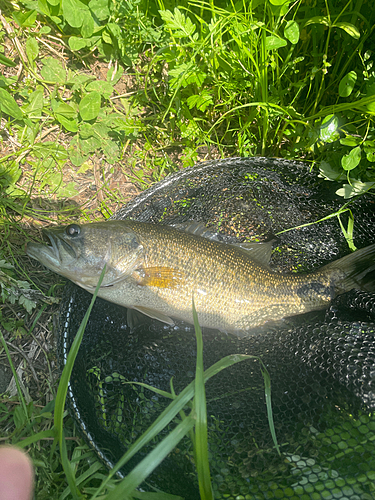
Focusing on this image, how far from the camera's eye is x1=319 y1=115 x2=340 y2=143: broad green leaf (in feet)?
8.42

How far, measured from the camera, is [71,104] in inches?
136

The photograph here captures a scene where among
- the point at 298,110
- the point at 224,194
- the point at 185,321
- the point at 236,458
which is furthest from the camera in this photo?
the point at 298,110

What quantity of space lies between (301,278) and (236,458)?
1.28m

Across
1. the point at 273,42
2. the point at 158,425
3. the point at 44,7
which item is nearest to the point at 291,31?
the point at 273,42

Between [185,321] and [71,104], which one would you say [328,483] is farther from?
[71,104]

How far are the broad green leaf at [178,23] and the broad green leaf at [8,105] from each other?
163 centimetres

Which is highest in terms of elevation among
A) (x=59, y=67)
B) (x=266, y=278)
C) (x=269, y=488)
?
(x=59, y=67)

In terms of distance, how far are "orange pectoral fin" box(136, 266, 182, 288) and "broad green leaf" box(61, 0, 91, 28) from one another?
264 cm

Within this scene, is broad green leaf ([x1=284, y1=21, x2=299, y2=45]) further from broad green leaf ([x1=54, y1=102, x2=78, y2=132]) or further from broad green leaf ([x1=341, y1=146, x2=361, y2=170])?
broad green leaf ([x1=54, y1=102, x2=78, y2=132])

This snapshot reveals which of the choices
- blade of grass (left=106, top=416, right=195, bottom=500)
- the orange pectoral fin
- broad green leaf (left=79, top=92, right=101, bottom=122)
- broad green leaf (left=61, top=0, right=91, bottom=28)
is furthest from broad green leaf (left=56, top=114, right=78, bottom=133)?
blade of grass (left=106, top=416, right=195, bottom=500)

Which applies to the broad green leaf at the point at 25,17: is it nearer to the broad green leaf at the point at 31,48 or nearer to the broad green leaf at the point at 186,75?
the broad green leaf at the point at 31,48

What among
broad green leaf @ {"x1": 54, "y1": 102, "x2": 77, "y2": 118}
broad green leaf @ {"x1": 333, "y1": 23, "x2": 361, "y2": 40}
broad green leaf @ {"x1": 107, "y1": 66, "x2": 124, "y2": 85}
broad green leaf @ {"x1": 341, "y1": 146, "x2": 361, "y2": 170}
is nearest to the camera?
broad green leaf @ {"x1": 333, "y1": 23, "x2": 361, "y2": 40}

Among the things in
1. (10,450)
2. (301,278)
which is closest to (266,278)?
(301,278)

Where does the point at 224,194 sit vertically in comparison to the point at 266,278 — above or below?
above
